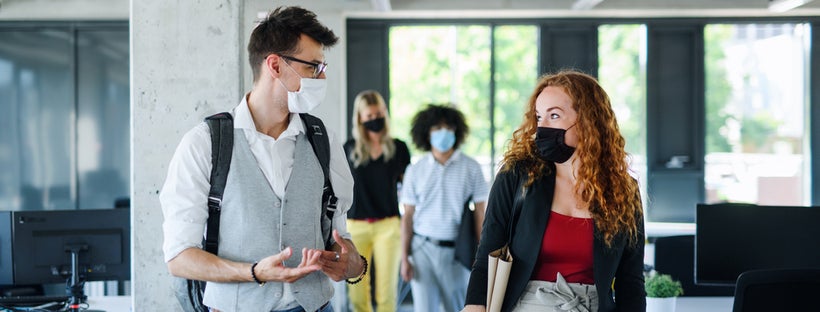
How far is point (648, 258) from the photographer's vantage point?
18.5ft

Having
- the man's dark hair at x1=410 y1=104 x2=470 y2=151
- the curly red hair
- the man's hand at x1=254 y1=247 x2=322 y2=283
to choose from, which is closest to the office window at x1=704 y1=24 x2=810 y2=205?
the man's dark hair at x1=410 y1=104 x2=470 y2=151

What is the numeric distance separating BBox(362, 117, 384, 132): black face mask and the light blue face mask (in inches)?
22.4

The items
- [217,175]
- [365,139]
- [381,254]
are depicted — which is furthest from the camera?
[365,139]

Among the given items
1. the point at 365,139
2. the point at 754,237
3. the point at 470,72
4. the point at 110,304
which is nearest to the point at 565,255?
the point at 754,237

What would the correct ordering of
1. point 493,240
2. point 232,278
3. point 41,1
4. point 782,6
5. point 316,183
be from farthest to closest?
point 41,1
point 782,6
point 493,240
point 316,183
point 232,278

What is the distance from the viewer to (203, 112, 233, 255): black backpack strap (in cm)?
223

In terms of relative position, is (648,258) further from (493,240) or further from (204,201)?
(204,201)

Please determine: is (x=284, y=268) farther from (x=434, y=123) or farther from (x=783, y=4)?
→ (x=783, y=4)

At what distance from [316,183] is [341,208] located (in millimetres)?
161

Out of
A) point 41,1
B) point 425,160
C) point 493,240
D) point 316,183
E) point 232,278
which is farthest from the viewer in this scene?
point 41,1

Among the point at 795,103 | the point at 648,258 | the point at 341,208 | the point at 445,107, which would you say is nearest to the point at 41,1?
the point at 445,107

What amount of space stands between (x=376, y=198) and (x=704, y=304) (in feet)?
8.31

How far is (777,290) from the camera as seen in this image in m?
2.70

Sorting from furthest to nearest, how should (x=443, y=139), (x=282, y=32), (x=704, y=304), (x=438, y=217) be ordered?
1. (x=443, y=139)
2. (x=438, y=217)
3. (x=704, y=304)
4. (x=282, y=32)
